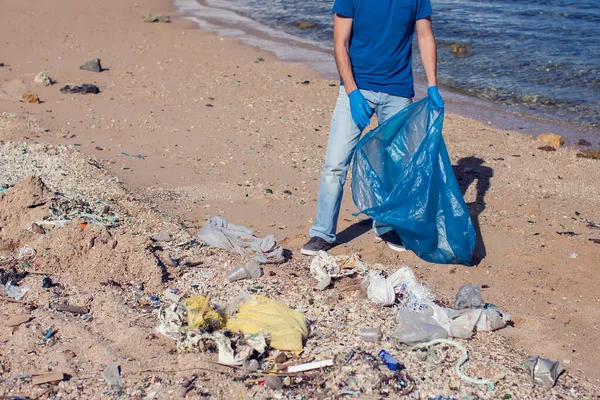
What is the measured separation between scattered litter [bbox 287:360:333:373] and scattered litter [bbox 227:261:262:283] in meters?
0.92

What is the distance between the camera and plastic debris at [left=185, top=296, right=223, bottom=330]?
3.18 meters

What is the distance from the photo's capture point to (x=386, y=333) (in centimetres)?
338

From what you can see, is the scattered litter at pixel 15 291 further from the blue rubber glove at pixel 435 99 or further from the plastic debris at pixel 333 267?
the blue rubber glove at pixel 435 99

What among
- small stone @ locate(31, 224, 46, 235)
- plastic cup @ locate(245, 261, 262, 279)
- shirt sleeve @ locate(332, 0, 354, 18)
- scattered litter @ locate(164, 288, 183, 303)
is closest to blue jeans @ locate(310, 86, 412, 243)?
shirt sleeve @ locate(332, 0, 354, 18)

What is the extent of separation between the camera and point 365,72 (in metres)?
4.16

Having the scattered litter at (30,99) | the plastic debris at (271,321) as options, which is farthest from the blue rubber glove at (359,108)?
the scattered litter at (30,99)

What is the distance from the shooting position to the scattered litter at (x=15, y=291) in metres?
3.58

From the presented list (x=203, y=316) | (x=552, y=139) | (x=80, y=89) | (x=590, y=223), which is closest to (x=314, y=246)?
(x=203, y=316)

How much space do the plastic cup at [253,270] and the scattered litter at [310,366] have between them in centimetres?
93

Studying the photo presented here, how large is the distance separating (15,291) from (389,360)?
196 centimetres

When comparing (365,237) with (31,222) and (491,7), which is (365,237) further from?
(491,7)

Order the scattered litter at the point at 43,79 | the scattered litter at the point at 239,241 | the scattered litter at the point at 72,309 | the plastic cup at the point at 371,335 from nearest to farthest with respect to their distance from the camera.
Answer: the plastic cup at the point at 371,335, the scattered litter at the point at 72,309, the scattered litter at the point at 239,241, the scattered litter at the point at 43,79

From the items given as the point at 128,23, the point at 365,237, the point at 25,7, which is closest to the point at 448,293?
the point at 365,237

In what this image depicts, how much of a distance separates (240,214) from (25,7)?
30.5 ft
